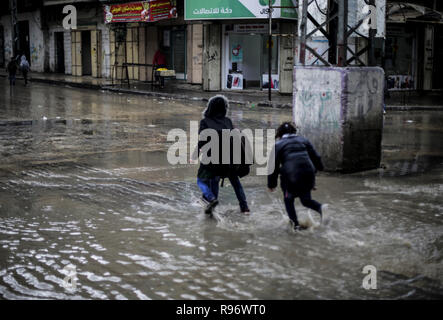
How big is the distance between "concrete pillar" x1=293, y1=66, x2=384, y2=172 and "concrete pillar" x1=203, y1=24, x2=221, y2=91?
1764cm

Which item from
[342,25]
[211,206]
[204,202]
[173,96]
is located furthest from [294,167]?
[173,96]

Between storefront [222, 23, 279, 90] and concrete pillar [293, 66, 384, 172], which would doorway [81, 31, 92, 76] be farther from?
concrete pillar [293, 66, 384, 172]

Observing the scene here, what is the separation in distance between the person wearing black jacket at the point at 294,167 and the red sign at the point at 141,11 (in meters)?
23.6

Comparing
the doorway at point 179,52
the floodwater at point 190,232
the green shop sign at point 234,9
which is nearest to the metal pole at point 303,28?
the floodwater at point 190,232

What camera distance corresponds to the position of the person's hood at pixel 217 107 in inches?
279

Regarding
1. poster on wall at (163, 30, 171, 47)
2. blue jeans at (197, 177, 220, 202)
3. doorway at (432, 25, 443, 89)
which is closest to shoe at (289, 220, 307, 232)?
blue jeans at (197, 177, 220, 202)

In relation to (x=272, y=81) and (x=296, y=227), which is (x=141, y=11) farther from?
(x=296, y=227)

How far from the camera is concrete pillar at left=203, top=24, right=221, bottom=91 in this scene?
1088 inches

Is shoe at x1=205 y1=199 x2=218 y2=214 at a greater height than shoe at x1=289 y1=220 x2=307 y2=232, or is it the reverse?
shoe at x1=205 y1=199 x2=218 y2=214

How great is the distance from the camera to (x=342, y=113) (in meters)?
9.82

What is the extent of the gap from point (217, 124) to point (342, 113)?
3.37 meters

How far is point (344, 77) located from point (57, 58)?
3568cm

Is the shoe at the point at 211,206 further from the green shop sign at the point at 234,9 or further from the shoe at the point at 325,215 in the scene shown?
the green shop sign at the point at 234,9
